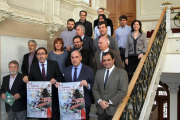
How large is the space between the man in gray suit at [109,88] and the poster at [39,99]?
72 cm

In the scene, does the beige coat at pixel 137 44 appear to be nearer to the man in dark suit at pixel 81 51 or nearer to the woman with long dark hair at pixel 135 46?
the woman with long dark hair at pixel 135 46

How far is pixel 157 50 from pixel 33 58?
2946mm

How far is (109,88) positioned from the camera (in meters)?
3.22

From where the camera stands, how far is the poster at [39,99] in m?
3.53

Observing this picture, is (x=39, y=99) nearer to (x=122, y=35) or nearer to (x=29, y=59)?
(x=29, y=59)

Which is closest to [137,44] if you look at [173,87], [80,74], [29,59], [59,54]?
[59,54]

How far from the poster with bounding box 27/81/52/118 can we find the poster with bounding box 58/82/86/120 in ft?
0.75

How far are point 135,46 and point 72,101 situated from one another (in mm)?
1944

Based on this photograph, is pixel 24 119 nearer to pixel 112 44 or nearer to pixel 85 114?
pixel 85 114

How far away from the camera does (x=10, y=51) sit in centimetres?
447

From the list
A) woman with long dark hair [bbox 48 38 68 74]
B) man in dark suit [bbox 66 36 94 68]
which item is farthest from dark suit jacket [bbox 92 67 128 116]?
woman with long dark hair [bbox 48 38 68 74]

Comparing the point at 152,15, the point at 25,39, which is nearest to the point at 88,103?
the point at 25,39

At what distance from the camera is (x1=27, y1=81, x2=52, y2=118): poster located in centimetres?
353

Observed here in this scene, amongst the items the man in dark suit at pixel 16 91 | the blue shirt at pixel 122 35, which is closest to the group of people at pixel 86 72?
the man in dark suit at pixel 16 91
